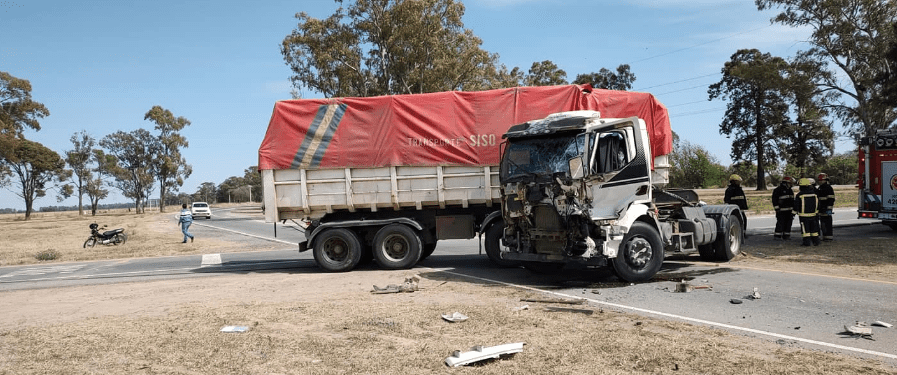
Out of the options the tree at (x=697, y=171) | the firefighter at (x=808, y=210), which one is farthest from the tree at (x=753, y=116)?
the firefighter at (x=808, y=210)

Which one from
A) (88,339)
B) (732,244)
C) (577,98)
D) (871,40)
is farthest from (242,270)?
(871,40)

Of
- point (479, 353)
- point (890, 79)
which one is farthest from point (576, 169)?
point (890, 79)

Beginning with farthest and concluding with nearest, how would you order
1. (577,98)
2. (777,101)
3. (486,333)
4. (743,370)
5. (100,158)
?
(100,158) < (777,101) < (577,98) < (486,333) < (743,370)

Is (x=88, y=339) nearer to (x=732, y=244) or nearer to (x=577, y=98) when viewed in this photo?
(x=577, y=98)

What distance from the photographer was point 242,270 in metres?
13.6

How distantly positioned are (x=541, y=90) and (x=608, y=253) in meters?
4.19

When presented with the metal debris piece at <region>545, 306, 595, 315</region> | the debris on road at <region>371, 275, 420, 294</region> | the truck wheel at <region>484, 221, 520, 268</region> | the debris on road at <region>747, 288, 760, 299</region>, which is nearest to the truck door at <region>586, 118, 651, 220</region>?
the metal debris piece at <region>545, 306, 595, 315</region>

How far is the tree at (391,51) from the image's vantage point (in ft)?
114

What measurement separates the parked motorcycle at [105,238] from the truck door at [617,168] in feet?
67.1

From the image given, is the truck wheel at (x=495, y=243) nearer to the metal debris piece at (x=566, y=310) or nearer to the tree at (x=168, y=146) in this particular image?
the metal debris piece at (x=566, y=310)

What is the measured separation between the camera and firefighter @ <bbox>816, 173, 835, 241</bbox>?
14609 millimetres

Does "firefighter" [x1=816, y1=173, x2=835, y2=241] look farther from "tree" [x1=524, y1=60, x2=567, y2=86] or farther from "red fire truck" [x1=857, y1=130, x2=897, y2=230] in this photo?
"tree" [x1=524, y1=60, x2=567, y2=86]

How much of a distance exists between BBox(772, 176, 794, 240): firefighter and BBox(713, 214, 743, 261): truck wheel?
11.3 feet

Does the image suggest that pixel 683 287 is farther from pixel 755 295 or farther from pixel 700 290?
pixel 755 295
